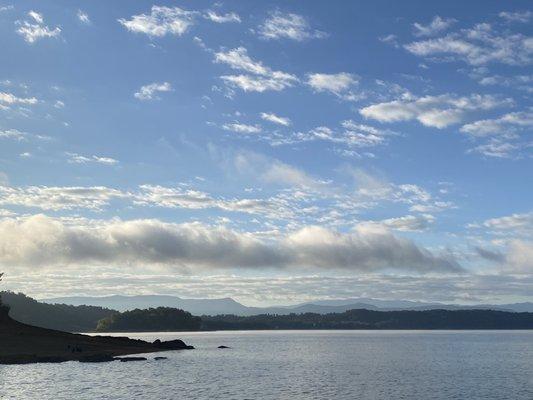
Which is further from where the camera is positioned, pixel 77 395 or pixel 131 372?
pixel 131 372

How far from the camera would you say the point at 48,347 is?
6639 inches

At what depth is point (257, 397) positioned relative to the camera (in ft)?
298

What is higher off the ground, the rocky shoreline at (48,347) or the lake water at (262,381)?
the rocky shoreline at (48,347)

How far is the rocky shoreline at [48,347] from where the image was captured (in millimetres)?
148125

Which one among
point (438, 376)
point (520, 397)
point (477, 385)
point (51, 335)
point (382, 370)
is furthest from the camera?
point (51, 335)

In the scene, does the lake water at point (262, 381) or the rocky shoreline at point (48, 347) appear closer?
the lake water at point (262, 381)

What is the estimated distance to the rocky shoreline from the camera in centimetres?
14812

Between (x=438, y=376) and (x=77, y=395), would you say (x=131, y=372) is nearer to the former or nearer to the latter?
(x=77, y=395)

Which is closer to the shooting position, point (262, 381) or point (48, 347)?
point (262, 381)

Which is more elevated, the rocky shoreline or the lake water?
the rocky shoreline

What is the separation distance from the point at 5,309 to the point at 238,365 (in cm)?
8081

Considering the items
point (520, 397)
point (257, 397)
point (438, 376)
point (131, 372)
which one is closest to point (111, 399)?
point (257, 397)

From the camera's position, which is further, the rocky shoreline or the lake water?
the rocky shoreline

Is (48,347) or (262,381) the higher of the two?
(48,347)
